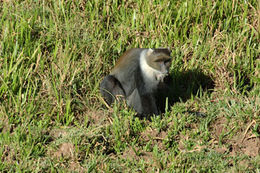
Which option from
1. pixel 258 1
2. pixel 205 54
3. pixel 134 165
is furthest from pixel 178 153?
pixel 258 1

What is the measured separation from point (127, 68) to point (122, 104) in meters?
0.43

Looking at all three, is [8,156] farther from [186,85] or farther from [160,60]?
[186,85]

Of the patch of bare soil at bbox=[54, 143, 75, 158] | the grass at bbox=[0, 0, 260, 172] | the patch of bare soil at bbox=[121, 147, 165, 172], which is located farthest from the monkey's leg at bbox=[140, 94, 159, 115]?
the patch of bare soil at bbox=[54, 143, 75, 158]

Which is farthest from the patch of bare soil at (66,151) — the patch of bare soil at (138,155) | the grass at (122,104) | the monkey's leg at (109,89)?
the monkey's leg at (109,89)

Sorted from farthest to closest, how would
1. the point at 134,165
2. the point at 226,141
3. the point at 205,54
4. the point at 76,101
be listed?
the point at 205,54 < the point at 76,101 < the point at 226,141 < the point at 134,165

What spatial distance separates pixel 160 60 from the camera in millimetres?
4996

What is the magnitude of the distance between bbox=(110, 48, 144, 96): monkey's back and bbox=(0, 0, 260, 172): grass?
29 cm

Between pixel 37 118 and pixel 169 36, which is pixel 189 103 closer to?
pixel 169 36

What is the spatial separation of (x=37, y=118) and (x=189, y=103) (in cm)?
181

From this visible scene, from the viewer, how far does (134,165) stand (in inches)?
177

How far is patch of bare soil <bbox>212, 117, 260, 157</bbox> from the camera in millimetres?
4676

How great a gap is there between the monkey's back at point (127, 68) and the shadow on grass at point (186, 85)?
19.1 inches

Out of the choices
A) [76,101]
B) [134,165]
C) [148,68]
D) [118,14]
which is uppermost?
[118,14]

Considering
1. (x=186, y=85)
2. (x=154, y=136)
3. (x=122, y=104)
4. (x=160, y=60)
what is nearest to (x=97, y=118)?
(x=122, y=104)
